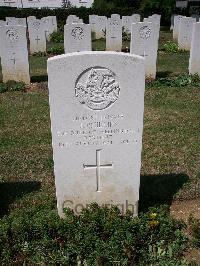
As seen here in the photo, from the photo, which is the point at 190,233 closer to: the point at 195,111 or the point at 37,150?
the point at 37,150

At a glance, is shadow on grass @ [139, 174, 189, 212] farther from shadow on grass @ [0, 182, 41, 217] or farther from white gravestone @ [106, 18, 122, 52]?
white gravestone @ [106, 18, 122, 52]

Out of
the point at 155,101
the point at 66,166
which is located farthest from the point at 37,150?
the point at 155,101

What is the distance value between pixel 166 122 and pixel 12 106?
3.67m

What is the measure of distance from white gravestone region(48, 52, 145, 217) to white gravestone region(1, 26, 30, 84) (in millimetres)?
6490

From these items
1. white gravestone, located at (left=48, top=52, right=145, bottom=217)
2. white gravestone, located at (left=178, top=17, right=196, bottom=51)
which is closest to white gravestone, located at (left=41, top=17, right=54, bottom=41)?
white gravestone, located at (left=178, top=17, right=196, bottom=51)

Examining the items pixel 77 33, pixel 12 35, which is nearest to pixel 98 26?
pixel 77 33

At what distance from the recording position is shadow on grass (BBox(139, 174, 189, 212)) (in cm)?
509

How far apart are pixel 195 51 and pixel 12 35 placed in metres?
4.99

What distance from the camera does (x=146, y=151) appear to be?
21.5 ft

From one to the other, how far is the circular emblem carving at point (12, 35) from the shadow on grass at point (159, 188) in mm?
6036

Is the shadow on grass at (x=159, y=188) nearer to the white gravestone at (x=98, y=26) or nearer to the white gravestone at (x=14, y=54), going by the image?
the white gravestone at (x=14, y=54)

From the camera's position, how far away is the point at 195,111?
8.45 metres

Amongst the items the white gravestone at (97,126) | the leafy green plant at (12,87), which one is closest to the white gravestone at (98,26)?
the leafy green plant at (12,87)

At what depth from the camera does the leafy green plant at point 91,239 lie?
13.1 ft
